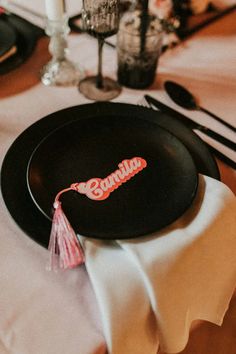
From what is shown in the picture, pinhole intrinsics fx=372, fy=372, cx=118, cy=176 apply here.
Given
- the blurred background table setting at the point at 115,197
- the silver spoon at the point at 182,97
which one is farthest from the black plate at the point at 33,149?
the silver spoon at the point at 182,97

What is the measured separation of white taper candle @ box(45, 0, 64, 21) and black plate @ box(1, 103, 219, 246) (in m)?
0.19

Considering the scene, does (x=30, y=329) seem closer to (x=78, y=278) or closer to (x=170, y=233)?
(x=78, y=278)

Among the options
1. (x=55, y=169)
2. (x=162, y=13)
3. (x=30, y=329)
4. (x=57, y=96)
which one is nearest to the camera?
(x=30, y=329)

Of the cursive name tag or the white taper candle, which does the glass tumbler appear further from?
the cursive name tag

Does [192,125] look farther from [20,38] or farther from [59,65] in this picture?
[20,38]

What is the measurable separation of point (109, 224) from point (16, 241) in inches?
5.0

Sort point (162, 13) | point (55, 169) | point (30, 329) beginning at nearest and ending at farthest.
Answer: point (30, 329) → point (55, 169) → point (162, 13)

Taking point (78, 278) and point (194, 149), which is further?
point (194, 149)

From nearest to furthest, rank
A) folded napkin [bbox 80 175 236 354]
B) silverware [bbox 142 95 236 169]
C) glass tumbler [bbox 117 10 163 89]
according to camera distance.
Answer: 1. folded napkin [bbox 80 175 236 354]
2. silverware [bbox 142 95 236 169]
3. glass tumbler [bbox 117 10 163 89]

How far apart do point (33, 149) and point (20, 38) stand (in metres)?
0.36

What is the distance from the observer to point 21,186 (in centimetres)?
51

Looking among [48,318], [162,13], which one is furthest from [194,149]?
[162,13]

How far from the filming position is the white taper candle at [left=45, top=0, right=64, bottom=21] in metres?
0.66

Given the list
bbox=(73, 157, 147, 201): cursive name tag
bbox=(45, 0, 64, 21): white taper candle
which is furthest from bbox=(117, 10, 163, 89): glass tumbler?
bbox=(73, 157, 147, 201): cursive name tag
